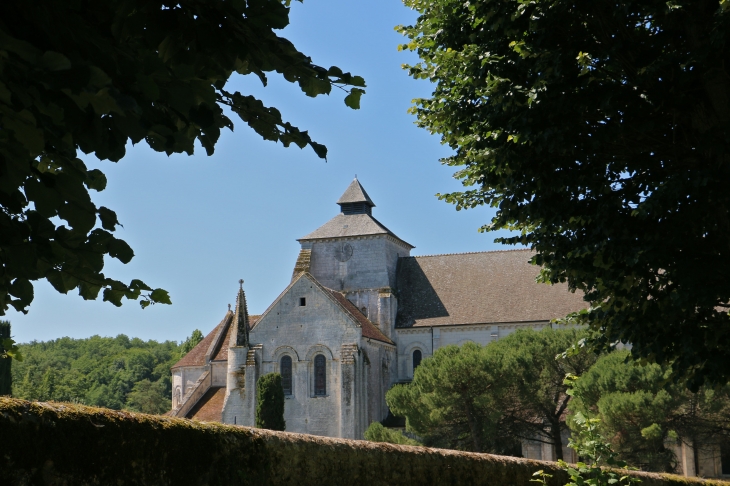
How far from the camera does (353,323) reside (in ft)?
141

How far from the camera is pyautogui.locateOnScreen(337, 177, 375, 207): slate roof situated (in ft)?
171

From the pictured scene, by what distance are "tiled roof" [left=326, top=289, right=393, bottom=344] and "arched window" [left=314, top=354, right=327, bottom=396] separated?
2.82 m

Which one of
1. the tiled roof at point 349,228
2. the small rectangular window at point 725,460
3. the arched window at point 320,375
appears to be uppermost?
the tiled roof at point 349,228

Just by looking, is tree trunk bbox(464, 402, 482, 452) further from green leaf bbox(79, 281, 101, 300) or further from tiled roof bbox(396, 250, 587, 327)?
green leaf bbox(79, 281, 101, 300)

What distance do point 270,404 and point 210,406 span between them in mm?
7527

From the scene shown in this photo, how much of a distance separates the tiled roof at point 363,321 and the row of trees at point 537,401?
202 inches

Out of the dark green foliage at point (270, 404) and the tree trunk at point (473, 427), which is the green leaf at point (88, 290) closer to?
the tree trunk at point (473, 427)

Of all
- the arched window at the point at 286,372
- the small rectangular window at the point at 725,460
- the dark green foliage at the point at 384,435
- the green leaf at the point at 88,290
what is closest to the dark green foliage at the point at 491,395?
the dark green foliage at the point at 384,435

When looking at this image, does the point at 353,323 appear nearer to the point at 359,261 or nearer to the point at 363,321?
the point at 363,321

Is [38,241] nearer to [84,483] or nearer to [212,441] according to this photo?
[84,483]

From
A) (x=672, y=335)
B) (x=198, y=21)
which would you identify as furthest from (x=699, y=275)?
(x=198, y=21)

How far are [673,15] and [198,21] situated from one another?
9.52 m

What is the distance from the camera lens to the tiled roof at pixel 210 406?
43812 millimetres

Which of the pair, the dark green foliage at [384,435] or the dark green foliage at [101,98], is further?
the dark green foliage at [384,435]
